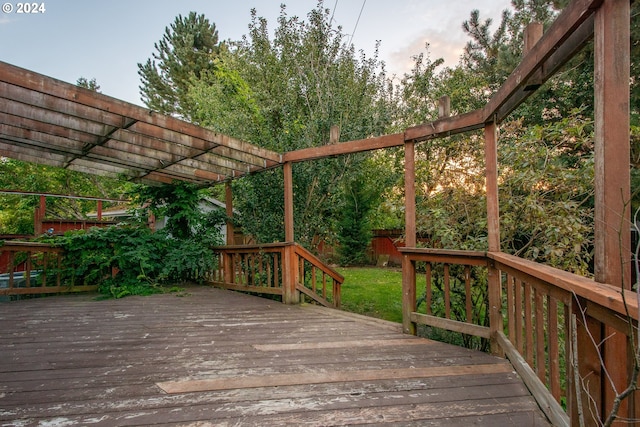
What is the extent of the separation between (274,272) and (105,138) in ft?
8.71

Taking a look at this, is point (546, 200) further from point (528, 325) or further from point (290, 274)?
point (290, 274)

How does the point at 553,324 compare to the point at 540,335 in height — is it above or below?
above

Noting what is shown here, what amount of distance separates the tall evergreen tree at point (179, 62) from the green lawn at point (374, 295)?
41.0 feet

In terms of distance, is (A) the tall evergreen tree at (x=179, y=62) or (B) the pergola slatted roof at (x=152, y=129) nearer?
(B) the pergola slatted roof at (x=152, y=129)

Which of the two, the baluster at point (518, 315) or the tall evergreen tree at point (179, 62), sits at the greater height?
the tall evergreen tree at point (179, 62)

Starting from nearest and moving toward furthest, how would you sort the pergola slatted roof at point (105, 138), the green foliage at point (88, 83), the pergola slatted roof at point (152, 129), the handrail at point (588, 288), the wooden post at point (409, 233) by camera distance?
the handrail at point (588, 288), the pergola slatted roof at point (152, 129), the pergola slatted roof at point (105, 138), the wooden post at point (409, 233), the green foliage at point (88, 83)

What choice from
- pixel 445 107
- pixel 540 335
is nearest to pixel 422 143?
pixel 445 107

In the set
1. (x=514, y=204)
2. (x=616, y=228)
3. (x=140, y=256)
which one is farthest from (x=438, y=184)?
(x=140, y=256)

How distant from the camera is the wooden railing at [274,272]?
4.37 m

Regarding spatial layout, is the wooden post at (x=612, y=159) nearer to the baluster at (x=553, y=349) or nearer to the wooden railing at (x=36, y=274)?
the baluster at (x=553, y=349)

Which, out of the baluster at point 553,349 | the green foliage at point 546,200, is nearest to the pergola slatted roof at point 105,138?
the green foliage at point 546,200

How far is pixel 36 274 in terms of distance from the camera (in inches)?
207

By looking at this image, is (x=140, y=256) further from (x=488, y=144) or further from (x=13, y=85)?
(x=488, y=144)

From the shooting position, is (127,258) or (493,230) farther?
(127,258)
